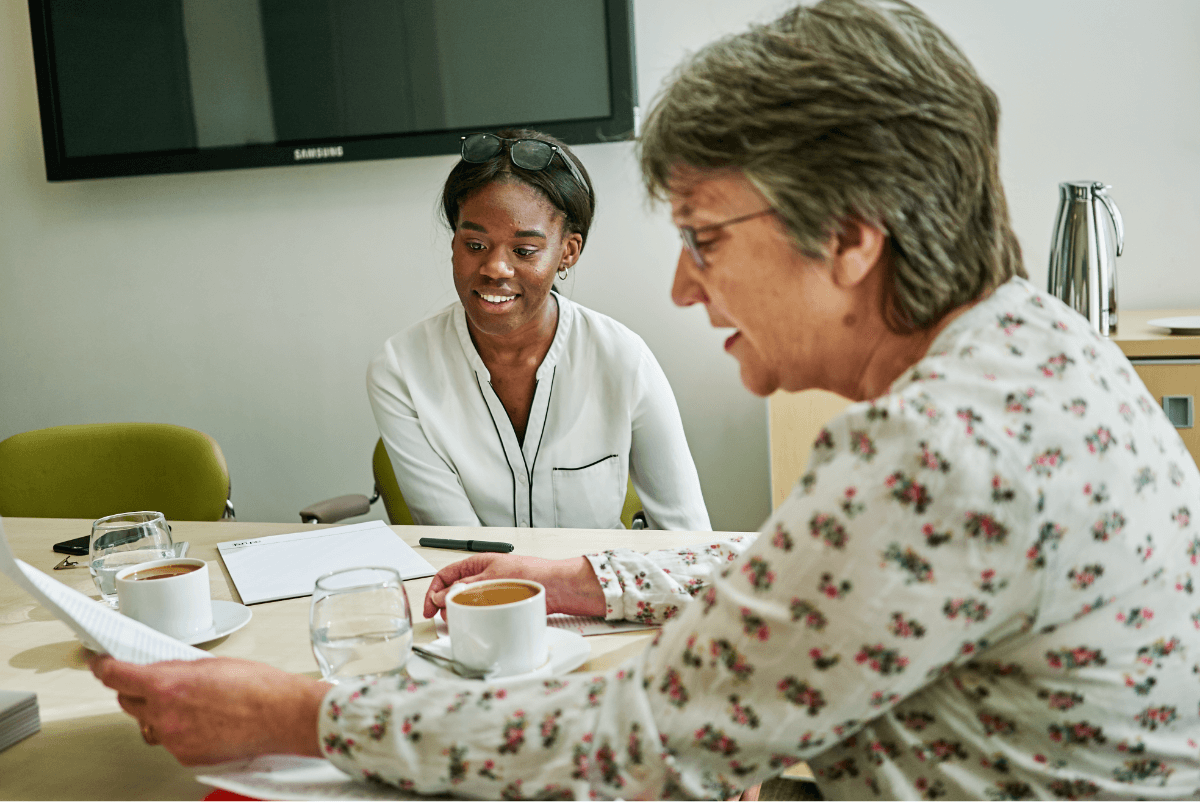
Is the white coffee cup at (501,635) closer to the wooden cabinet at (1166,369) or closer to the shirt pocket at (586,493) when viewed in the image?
→ the shirt pocket at (586,493)

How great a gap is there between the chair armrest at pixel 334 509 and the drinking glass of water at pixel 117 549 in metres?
0.53

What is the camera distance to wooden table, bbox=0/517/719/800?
0.80 m

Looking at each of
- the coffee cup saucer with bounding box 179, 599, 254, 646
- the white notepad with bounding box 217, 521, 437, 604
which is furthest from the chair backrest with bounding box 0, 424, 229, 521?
the coffee cup saucer with bounding box 179, 599, 254, 646

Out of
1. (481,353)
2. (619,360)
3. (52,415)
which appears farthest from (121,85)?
(619,360)

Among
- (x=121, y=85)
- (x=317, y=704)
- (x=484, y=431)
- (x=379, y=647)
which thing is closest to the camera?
(x=317, y=704)

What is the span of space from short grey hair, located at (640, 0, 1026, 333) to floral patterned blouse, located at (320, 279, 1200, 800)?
0.28 ft

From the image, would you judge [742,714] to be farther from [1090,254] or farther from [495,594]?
[1090,254]

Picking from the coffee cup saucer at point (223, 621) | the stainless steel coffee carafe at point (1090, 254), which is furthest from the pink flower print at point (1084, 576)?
the stainless steel coffee carafe at point (1090, 254)

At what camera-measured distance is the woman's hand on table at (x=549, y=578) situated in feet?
3.59

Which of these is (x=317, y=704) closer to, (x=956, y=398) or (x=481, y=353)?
(x=956, y=398)

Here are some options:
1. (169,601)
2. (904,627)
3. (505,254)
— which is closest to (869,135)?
(904,627)

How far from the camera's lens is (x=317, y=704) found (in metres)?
0.70

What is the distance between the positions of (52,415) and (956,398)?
10.8 ft

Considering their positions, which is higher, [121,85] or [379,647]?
[121,85]
